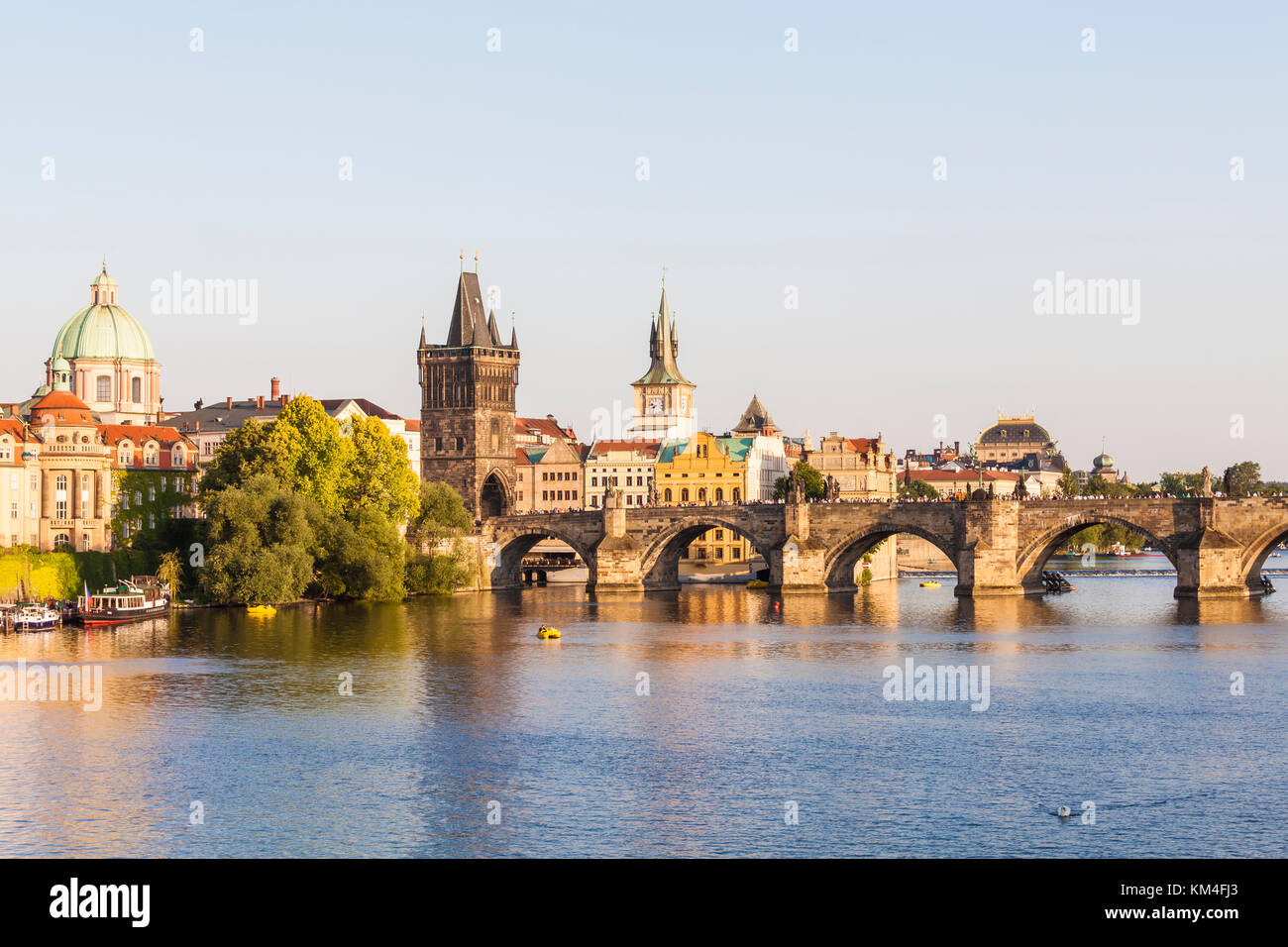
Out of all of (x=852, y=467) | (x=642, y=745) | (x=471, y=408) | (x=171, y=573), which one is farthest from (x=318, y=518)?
(x=852, y=467)

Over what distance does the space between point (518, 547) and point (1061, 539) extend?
38078 millimetres

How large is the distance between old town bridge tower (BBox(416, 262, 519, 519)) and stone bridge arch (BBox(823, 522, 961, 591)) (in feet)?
117

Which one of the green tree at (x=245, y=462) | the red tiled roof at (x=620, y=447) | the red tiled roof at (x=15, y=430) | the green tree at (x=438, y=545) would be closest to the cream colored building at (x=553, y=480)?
the red tiled roof at (x=620, y=447)

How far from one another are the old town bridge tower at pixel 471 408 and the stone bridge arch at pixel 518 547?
50.2ft

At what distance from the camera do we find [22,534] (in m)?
91.9

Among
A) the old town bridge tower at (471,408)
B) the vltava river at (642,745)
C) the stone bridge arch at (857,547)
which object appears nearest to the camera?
the vltava river at (642,745)

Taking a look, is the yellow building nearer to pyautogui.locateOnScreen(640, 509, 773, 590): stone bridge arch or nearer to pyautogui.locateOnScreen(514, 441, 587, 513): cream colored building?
pyautogui.locateOnScreen(514, 441, 587, 513): cream colored building

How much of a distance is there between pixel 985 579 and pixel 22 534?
5615 cm

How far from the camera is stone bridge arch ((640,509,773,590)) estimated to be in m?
106

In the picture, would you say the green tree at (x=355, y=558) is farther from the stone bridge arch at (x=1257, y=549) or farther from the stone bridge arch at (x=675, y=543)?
the stone bridge arch at (x=1257, y=549)

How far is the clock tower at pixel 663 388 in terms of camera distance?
18212 cm
